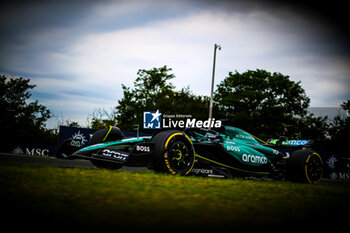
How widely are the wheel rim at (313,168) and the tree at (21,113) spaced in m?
34.8

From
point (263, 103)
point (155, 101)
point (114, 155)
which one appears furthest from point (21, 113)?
point (114, 155)

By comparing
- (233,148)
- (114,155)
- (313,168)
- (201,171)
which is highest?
(233,148)

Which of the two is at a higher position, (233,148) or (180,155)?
(233,148)

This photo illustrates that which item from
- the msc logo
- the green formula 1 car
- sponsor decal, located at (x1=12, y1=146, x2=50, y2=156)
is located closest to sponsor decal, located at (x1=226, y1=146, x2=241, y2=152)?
the green formula 1 car

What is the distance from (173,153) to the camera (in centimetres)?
561

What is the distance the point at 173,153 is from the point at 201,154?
1213mm

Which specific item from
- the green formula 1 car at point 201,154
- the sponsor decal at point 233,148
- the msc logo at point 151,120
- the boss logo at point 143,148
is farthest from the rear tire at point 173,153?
the msc logo at point 151,120

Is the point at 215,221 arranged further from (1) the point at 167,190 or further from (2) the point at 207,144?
(2) the point at 207,144

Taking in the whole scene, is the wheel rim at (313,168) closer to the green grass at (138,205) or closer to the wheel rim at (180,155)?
the wheel rim at (180,155)

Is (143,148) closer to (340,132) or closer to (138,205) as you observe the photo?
(138,205)

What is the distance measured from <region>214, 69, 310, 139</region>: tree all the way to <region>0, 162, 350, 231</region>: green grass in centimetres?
3235

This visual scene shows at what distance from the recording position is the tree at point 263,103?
35.3 metres

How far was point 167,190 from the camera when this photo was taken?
3.40 meters

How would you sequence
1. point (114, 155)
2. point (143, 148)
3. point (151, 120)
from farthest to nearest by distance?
point (151, 120) < point (114, 155) < point (143, 148)
